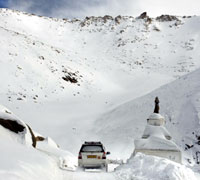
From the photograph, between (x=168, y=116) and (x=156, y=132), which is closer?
(x=156, y=132)

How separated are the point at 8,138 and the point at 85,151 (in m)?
3.84

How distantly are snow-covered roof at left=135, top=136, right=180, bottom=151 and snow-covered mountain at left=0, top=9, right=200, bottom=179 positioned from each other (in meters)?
10.1

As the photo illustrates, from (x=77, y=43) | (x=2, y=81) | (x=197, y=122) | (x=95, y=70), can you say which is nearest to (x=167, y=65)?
(x=95, y=70)

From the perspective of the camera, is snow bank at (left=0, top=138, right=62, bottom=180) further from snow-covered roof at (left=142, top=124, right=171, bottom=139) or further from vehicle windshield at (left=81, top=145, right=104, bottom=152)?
snow-covered roof at (left=142, top=124, right=171, bottom=139)

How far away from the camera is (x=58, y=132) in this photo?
40344 mm

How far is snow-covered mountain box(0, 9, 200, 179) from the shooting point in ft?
136

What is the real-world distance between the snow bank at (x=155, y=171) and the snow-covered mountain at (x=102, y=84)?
75.5 ft

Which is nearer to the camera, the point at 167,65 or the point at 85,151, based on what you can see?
the point at 85,151

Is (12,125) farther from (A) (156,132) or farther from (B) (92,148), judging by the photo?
(A) (156,132)

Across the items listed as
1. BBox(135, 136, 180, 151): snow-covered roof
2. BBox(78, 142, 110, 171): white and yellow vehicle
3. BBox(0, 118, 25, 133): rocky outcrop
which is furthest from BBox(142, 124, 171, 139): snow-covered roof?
BBox(0, 118, 25, 133): rocky outcrop

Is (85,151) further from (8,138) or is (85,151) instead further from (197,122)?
(197,122)

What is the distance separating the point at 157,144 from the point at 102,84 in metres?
42.4

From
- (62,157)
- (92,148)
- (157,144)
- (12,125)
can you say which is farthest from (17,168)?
(157,144)

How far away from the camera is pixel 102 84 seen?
66438 millimetres
